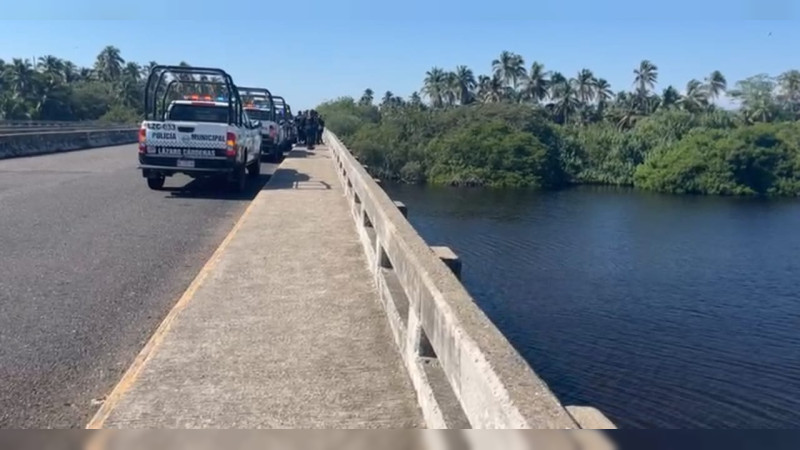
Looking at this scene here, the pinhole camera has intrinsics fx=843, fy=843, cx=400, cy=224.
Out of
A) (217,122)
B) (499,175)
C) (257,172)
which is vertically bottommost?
(499,175)

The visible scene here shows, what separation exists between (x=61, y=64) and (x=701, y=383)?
353 ft

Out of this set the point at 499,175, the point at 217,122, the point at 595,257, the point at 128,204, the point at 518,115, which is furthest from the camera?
the point at 518,115

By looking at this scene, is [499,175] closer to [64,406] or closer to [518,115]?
[518,115]

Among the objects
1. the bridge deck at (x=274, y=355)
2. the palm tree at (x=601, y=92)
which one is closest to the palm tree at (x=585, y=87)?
the palm tree at (x=601, y=92)

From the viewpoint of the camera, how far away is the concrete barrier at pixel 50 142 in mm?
26188

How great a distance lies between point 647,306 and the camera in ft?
77.6

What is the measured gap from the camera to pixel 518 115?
259 ft

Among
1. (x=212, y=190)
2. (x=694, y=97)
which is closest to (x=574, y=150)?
(x=694, y=97)

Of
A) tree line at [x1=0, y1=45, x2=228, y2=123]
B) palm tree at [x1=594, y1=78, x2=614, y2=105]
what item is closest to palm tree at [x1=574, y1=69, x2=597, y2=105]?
palm tree at [x1=594, y1=78, x2=614, y2=105]

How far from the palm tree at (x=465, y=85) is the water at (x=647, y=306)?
77.2 metres

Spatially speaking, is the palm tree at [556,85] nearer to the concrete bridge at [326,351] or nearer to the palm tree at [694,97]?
the palm tree at [694,97]

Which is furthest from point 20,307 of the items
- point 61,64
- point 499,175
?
point 61,64

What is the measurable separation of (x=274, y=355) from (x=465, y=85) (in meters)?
119

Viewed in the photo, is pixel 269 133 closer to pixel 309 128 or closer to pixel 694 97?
pixel 309 128
